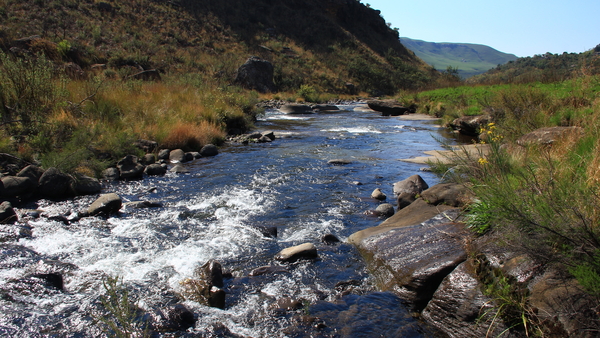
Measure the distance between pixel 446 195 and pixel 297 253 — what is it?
8.71ft

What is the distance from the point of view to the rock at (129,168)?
884cm

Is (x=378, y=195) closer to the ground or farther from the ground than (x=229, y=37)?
closer to the ground

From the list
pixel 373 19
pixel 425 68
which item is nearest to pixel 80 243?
pixel 425 68

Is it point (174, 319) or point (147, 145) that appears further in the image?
point (147, 145)

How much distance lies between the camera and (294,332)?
357 centimetres

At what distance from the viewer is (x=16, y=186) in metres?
6.75

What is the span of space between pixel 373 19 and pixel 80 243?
83.8 m

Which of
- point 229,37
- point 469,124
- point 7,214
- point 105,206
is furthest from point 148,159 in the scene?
point 229,37

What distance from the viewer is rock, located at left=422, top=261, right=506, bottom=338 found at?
10.5ft

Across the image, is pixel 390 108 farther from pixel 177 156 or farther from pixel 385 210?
pixel 385 210

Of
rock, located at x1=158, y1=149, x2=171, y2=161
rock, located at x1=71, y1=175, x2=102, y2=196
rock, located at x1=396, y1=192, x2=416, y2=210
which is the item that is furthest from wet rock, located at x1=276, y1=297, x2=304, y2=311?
rock, located at x1=158, y1=149, x2=171, y2=161

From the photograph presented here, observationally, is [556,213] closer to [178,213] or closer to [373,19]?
[178,213]

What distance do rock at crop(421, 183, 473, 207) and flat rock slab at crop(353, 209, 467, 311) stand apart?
345mm

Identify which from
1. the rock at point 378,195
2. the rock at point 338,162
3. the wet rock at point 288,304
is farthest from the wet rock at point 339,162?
the wet rock at point 288,304
